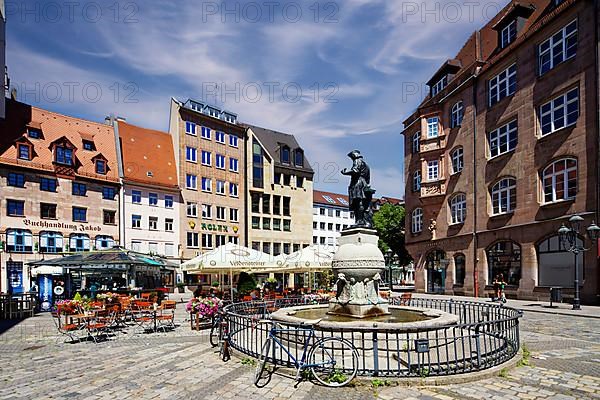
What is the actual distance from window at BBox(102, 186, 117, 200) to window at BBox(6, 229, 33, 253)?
22.4 ft

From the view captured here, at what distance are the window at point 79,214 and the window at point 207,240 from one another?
11647 mm

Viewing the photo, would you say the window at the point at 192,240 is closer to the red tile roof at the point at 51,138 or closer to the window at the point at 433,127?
the red tile roof at the point at 51,138

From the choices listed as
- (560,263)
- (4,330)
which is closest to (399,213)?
(560,263)

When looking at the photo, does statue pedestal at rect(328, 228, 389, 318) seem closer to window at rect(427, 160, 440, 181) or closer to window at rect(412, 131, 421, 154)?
window at rect(427, 160, 440, 181)

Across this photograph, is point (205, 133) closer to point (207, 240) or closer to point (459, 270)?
point (207, 240)

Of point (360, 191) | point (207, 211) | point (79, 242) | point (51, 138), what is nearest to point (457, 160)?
point (360, 191)

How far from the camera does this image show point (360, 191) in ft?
46.2

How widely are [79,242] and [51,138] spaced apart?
30.8 ft

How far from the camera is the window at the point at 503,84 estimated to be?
95.0ft

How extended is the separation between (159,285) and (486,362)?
3622cm

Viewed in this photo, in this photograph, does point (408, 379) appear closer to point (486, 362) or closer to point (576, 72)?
point (486, 362)

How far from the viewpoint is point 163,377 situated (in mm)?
8289

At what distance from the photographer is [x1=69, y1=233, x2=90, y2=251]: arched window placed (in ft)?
118

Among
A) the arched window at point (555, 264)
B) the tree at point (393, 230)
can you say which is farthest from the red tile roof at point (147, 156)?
the arched window at point (555, 264)
